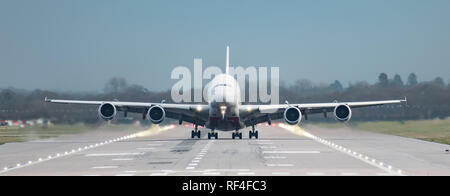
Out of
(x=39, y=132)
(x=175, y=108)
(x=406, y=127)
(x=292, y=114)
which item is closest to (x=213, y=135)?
(x=175, y=108)

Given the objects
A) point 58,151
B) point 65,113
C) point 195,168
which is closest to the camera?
point 195,168

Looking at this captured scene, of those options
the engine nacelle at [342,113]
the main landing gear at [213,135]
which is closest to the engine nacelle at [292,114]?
the engine nacelle at [342,113]

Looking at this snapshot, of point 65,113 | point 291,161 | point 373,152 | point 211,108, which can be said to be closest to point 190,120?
point 211,108

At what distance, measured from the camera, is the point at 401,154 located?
41.5m

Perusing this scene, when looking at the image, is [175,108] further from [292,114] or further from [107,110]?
[292,114]

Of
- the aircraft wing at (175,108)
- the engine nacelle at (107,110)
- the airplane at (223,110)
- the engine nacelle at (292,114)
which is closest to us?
the airplane at (223,110)

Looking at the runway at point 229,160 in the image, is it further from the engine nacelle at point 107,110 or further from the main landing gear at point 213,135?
the main landing gear at point 213,135

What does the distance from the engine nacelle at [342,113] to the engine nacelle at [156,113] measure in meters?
13.6

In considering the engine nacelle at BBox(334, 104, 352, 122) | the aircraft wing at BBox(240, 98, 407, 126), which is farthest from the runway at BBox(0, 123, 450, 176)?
the aircraft wing at BBox(240, 98, 407, 126)

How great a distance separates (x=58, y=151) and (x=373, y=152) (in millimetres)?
18883

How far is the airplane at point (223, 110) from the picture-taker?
5466 cm
